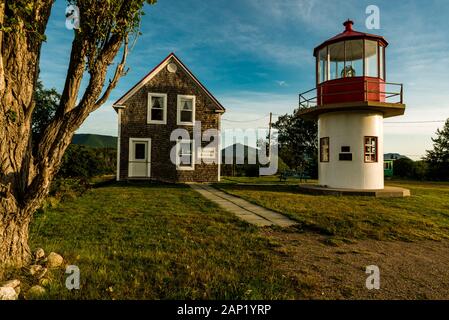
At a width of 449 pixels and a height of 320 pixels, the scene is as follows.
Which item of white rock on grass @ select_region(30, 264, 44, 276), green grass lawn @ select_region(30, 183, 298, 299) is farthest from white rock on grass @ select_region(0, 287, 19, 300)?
white rock on grass @ select_region(30, 264, 44, 276)

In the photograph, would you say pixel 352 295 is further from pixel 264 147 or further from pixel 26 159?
pixel 264 147

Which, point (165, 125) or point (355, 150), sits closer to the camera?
point (355, 150)

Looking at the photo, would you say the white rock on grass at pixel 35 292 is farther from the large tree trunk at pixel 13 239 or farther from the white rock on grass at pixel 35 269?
the large tree trunk at pixel 13 239

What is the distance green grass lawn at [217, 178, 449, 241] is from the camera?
643 centimetres

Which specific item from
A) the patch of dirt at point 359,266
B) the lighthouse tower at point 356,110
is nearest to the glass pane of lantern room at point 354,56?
the lighthouse tower at point 356,110

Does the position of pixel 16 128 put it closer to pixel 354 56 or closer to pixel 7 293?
pixel 7 293

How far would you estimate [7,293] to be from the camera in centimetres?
299

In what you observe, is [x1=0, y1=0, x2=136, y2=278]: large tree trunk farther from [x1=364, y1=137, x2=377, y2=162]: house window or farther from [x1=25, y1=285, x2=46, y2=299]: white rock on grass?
[x1=364, y1=137, x2=377, y2=162]: house window

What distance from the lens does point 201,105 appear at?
19.2 meters

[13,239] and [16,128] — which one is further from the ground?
[16,128]

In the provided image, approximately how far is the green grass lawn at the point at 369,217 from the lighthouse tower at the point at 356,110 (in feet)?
7.11

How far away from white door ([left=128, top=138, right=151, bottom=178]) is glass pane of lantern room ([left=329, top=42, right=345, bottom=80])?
1195 cm

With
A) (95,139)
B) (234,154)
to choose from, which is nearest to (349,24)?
(234,154)

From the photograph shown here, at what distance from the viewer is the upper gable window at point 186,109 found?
1884 centimetres
